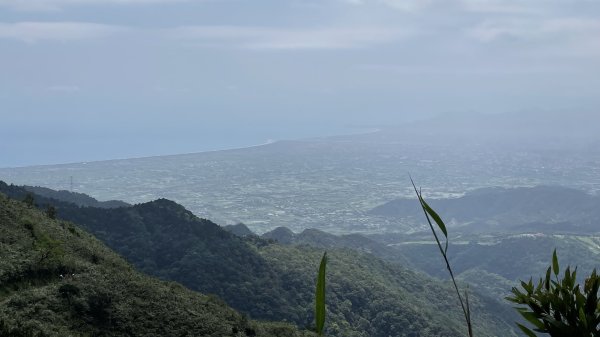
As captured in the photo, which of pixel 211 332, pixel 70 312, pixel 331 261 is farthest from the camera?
pixel 331 261

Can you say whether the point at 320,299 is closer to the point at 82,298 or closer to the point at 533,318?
the point at 533,318

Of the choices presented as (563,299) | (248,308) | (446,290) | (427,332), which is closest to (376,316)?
(427,332)

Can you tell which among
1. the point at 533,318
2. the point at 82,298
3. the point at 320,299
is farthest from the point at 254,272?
the point at 320,299

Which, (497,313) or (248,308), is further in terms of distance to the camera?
(497,313)

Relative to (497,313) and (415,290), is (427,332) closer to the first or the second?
(415,290)

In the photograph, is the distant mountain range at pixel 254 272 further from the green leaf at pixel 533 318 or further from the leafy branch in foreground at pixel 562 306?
the green leaf at pixel 533 318

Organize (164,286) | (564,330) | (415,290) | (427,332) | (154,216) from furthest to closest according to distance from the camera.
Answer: (415,290), (154,216), (427,332), (164,286), (564,330)

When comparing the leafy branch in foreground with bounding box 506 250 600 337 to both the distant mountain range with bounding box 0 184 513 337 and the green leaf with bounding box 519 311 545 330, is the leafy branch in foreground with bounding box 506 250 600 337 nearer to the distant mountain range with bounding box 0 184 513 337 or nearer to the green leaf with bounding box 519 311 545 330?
the green leaf with bounding box 519 311 545 330
